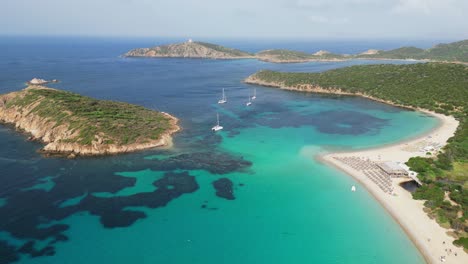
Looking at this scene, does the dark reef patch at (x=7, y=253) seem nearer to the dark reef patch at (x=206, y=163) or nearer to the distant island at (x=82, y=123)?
the dark reef patch at (x=206, y=163)

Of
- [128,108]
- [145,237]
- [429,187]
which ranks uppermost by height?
[128,108]

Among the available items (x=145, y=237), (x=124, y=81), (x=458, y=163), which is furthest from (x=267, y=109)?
(x=124, y=81)

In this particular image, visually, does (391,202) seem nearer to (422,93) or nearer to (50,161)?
(50,161)

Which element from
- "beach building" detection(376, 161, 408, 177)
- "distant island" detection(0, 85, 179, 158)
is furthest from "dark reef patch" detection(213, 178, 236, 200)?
"beach building" detection(376, 161, 408, 177)

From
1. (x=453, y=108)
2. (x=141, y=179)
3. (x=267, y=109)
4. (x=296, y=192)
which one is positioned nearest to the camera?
(x=296, y=192)

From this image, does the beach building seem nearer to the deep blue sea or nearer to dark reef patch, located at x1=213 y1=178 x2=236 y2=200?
the deep blue sea
